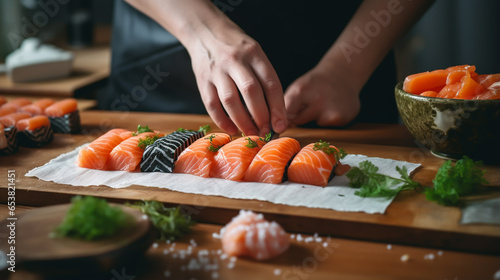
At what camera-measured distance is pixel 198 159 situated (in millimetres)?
1623

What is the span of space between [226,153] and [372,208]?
0.52 metres

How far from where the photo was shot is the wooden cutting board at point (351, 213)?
47.9 inches

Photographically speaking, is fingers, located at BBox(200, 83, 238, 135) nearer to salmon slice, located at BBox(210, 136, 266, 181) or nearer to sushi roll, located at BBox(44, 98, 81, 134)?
salmon slice, located at BBox(210, 136, 266, 181)

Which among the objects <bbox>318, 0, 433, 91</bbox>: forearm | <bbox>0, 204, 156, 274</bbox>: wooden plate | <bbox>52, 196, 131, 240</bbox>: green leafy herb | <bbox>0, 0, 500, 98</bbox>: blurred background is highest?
<bbox>318, 0, 433, 91</bbox>: forearm

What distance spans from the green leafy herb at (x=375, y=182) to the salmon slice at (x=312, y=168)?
0.24 ft

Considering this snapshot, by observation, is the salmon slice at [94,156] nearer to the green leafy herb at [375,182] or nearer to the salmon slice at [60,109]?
the salmon slice at [60,109]

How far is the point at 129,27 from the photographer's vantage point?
2.76 m

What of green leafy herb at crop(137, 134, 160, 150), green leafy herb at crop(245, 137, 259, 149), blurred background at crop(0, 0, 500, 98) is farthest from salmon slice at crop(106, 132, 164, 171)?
blurred background at crop(0, 0, 500, 98)

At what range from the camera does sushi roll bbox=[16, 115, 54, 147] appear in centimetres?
197

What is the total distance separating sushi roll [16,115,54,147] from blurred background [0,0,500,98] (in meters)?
2.33

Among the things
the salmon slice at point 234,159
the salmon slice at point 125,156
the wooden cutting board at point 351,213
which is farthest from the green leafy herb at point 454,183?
the salmon slice at point 125,156

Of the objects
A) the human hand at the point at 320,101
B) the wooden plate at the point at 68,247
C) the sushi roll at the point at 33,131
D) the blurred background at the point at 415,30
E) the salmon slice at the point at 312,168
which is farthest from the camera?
the blurred background at the point at 415,30

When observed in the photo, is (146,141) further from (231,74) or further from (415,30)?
(415,30)

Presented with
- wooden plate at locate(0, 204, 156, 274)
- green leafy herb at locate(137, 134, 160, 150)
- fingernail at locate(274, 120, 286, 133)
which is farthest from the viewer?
fingernail at locate(274, 120, 286, 133)
